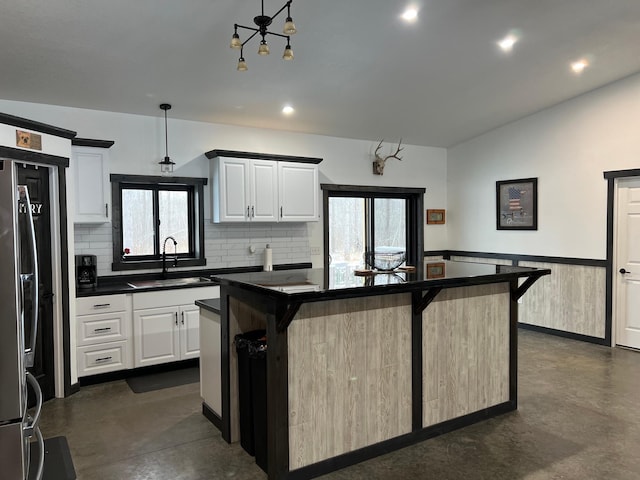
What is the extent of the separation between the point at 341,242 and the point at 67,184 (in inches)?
141

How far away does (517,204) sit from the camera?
638cm

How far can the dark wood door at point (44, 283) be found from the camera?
12.5 feet

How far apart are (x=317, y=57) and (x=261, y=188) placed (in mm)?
1708

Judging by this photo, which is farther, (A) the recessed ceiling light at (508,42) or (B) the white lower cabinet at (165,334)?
(B) the white lower cabinet at (165,334)

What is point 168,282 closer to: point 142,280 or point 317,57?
point 142,280

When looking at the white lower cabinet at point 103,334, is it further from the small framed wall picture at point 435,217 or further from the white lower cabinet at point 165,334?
the small framed wall picture at point 435,217

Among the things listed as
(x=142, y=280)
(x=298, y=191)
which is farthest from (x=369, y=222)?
(x=142, y=280)

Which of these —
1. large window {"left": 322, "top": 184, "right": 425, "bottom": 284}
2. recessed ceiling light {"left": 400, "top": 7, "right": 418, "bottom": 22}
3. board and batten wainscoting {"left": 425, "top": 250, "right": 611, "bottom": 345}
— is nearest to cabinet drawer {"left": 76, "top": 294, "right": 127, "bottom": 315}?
large window {"left": 322, "top": 184, "right": 425, "bottom": 284}

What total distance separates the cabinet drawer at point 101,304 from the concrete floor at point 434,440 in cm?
70

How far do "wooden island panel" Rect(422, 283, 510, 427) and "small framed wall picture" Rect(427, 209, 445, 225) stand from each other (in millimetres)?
3752

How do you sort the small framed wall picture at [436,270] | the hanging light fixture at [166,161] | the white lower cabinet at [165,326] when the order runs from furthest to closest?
the hanging light fixture at [166,161] < the white lower cabinet at [165,326] < the small framed wall picture at [436,270]

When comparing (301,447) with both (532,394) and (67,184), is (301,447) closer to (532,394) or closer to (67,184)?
(532,394)

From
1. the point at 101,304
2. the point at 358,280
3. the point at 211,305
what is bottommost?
the point at 101,304

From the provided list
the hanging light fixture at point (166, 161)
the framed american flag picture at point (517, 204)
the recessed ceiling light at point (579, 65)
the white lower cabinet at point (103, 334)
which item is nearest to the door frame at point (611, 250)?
the framed american flag picture at point (517, 204)
